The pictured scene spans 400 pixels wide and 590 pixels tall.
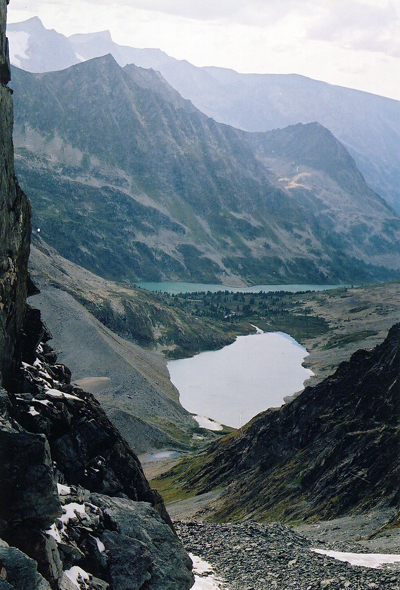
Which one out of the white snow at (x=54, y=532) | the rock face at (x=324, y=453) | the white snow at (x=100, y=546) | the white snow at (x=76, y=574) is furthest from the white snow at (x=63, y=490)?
the rock face at (x=324, y=453)

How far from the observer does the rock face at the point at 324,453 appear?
75625mm

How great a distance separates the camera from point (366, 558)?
46.7m

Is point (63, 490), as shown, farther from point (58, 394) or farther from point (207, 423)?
point (207, 423)

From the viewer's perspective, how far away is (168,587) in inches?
1342

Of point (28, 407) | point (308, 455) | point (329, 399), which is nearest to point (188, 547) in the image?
point (28, 407)

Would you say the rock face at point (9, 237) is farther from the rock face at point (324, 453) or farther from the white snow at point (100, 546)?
the rock face at point (324, 453)

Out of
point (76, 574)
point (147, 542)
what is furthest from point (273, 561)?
point (76, 574)

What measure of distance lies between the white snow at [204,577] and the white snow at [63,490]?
32.2 ft

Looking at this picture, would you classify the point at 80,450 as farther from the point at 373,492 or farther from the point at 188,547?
the point at 373,492

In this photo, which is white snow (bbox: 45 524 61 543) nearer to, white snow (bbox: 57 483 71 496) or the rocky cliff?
the rocky cliff

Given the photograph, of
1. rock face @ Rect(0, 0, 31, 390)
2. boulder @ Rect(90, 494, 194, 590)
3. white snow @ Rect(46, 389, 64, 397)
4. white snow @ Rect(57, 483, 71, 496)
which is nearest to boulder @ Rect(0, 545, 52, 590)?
boulder @ Rect(90, 494, 194, 590)

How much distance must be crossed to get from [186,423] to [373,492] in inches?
3760

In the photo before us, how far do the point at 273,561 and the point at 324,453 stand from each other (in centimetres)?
4441

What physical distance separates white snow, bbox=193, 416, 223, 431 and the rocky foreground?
111 m
